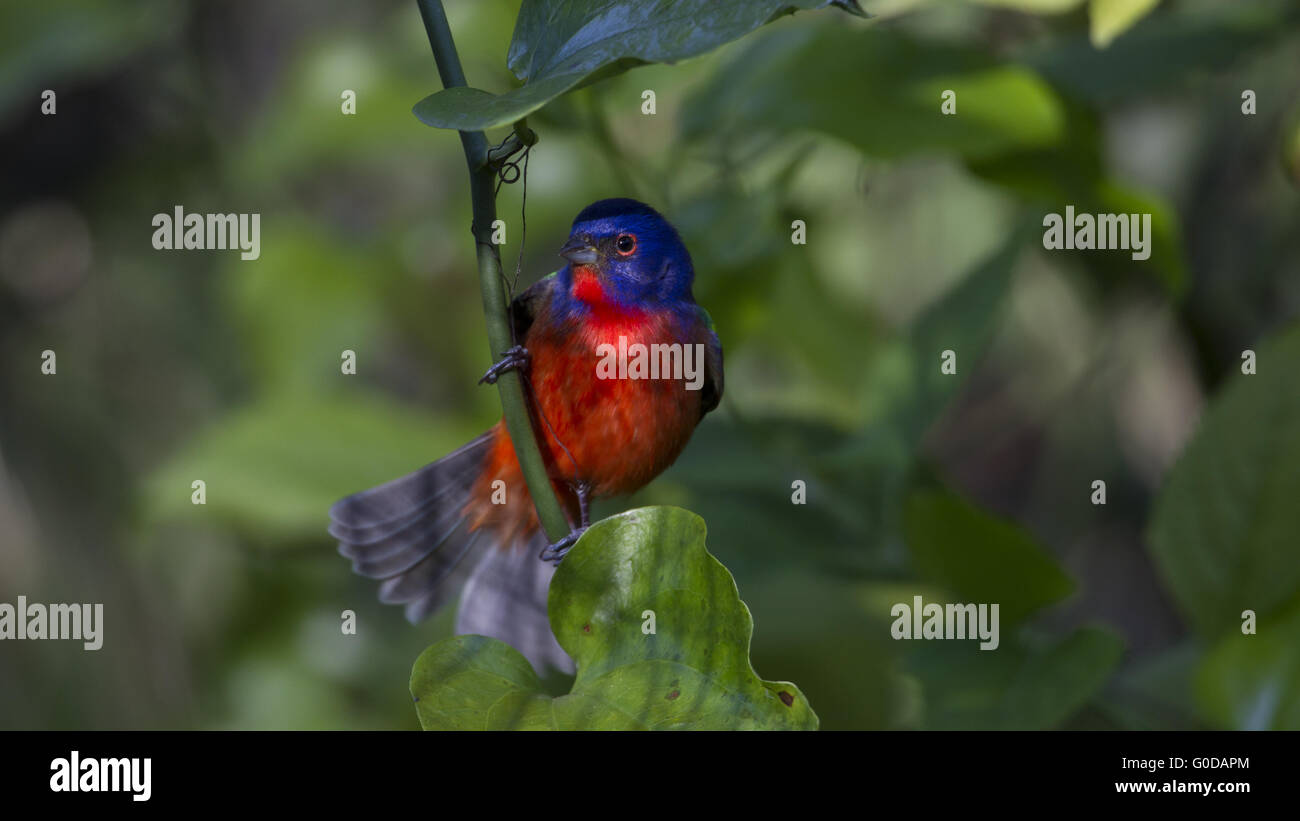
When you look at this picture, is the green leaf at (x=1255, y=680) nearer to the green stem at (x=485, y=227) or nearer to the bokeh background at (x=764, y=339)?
the bokeh background at (x=764, y=339)

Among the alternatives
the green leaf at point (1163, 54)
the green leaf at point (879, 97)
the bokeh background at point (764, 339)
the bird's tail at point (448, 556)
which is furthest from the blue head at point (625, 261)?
the green leaf at point (1163, 54)

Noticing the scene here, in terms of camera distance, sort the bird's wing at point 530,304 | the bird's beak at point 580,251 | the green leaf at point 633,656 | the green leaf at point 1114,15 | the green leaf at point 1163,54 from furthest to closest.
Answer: the green leaf at point 1163,54, the green leaf at point 1114,15, the bird's wing at point 530,304, the bird's beak at point 580,251, the green leaf at point 633,656

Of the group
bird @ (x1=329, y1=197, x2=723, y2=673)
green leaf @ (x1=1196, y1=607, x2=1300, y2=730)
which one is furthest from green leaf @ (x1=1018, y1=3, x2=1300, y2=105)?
bird @ (x1=329, y1=197, x2=723, y2=673)

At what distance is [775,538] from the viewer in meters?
2.72

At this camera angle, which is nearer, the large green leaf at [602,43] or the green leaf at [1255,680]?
the large green leaf at [602,43]

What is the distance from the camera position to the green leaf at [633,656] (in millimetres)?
1268

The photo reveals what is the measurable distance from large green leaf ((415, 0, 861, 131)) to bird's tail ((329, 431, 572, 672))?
0.74 meters

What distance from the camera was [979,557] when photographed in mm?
2436

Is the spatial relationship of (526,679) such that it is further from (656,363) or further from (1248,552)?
(1248,552)

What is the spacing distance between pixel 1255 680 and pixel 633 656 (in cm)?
147

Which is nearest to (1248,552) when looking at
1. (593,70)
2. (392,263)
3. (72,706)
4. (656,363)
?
(656,363)

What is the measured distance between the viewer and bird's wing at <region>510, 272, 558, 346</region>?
200 centimetres

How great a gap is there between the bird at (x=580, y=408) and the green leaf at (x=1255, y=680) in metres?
1.07
